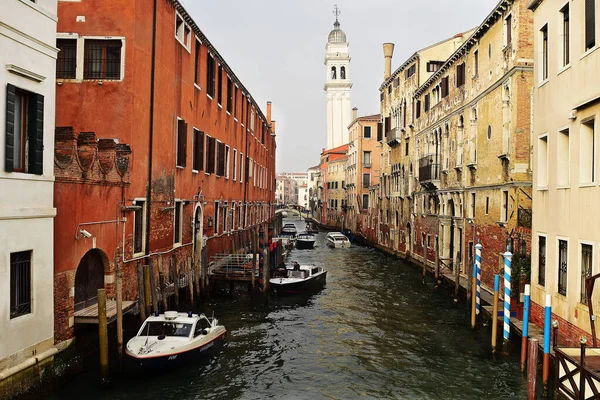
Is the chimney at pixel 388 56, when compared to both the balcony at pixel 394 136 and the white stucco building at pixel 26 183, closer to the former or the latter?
the balcony at pixel 394 136

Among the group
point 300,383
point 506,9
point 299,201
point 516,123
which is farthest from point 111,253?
point 299,201

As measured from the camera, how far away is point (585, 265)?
1010 centimetres

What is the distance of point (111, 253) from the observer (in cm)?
1252

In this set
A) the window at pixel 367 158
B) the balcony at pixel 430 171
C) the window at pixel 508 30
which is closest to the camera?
the window at pixel 508 30

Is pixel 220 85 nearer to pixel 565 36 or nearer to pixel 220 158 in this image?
pixel 220 158

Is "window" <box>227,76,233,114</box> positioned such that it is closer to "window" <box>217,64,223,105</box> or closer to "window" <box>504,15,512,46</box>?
"window" <box>217,64,223,105</box>

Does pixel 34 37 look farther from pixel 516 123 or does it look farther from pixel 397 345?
pixel 516 123

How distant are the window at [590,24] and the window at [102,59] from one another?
35.0ft

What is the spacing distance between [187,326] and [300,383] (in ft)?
8.93

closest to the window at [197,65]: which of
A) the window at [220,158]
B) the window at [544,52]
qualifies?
the window at [220,158]

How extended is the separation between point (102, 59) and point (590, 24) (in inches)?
442

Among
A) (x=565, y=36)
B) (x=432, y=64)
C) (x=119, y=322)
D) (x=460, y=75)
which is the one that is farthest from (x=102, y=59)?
(x=432, y=64)

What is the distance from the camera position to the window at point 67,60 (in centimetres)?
1420

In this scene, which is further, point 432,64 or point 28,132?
point 432,64
